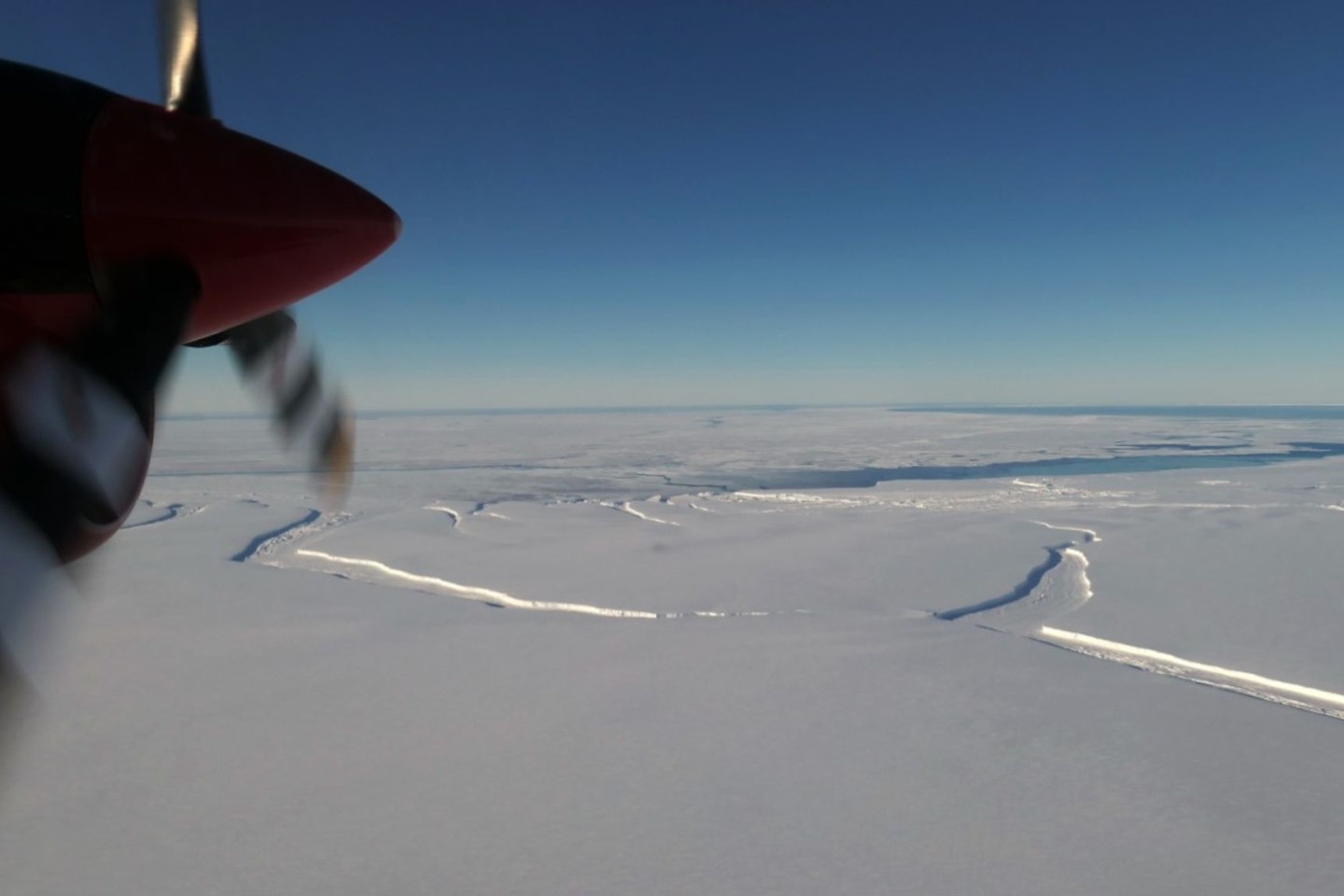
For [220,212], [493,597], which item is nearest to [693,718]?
[493,597]

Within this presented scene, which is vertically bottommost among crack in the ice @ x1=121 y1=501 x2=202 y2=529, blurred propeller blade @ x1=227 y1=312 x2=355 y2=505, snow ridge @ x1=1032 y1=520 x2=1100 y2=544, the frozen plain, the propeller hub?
the frozen plain

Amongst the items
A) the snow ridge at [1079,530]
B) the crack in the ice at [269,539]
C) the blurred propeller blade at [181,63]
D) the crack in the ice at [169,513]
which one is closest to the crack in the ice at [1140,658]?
the snow ridge at [1079,530]

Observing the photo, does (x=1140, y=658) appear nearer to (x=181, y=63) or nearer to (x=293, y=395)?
(x=293, y=395)

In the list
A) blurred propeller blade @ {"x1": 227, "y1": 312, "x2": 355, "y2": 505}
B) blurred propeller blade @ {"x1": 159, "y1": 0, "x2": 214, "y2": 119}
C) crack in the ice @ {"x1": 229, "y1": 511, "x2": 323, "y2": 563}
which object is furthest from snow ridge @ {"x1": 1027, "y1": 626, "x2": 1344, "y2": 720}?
crack in the ice @ {"x1": 229, "y1": 511, "x2": 323, "y2": 563}

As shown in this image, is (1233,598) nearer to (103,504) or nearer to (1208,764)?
(1208,764)

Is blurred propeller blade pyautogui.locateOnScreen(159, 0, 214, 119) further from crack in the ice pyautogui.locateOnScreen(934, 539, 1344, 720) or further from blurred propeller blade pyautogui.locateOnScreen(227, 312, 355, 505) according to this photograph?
crack in the ice pyautogui.locateOnScreen(934, 539, 1344, 720)

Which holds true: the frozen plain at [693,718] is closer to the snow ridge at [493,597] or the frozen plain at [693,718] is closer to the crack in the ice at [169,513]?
the snow ridge at [493,597]
